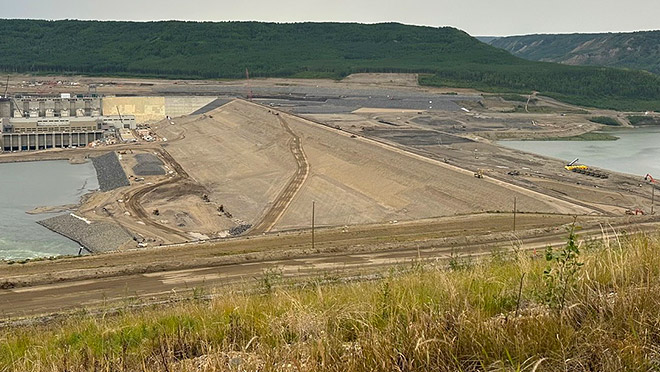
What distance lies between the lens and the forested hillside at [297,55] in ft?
315

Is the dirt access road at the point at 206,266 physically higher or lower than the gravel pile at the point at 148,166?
higher

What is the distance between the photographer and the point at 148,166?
143 feet

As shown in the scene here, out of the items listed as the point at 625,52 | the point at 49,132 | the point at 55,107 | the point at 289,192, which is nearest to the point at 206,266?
the point at 289,192

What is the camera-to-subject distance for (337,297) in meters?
5.00

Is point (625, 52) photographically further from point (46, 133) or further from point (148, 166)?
point (148, 166)

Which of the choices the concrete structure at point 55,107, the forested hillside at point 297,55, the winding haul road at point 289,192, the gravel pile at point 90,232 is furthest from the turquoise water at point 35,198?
the forested hillside at point 297,55

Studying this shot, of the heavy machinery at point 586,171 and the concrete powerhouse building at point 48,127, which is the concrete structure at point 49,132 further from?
the heavy machinery at point 586,171

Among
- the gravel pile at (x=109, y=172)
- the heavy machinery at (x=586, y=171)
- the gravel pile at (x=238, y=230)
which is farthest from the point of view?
the heavy machinery at (x=586, y=171)

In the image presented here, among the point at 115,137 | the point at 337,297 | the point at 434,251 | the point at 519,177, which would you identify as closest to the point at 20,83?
the point at 115,137

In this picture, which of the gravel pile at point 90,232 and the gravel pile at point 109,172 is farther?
the gravel pile at point 109,172

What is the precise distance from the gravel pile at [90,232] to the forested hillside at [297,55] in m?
70.7

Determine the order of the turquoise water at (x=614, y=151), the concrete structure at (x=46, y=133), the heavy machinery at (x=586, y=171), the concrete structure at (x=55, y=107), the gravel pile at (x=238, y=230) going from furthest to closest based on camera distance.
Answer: the concrete structure at (x=55, y=107)
the concrete structure at (x=46, y=133)
the turquoise water at (x=614, y=151)
the heavy machinery at (x=586, y=171)
the gravel pile at (x=238, y=230)

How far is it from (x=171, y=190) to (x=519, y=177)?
1757 centimetres

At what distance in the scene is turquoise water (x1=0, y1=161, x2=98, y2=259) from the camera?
26359 mm
